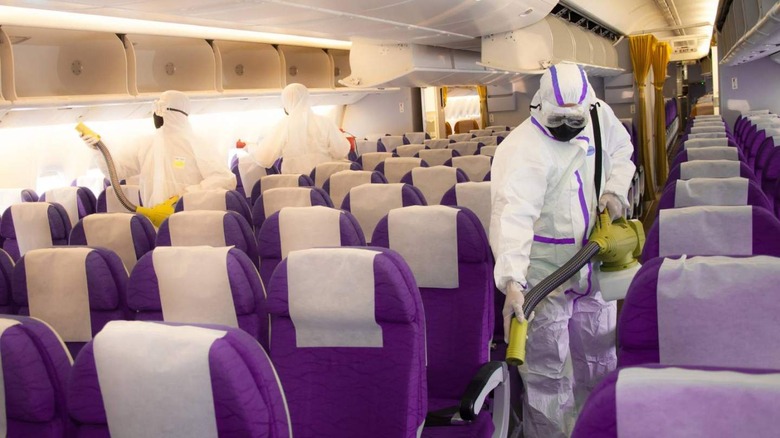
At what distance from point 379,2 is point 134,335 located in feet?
17.1

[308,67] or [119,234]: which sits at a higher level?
[308,67]

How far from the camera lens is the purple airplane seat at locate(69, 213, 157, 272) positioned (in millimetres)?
4543

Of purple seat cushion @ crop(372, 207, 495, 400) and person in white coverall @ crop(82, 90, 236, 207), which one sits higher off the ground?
person in white coverall @ crop(82, 90, 236, 207)

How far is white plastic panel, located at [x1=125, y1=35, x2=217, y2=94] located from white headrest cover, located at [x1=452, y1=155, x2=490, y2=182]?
13.7 feet

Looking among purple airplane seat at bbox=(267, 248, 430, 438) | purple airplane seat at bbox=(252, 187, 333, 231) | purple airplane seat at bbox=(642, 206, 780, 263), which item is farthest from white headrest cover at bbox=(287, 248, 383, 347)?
purple airplane seat at bbox=(252, 187, 333, 231)

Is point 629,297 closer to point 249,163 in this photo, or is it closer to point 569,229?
point 569,229

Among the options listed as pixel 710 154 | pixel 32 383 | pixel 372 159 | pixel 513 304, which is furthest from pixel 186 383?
pixel 372 159

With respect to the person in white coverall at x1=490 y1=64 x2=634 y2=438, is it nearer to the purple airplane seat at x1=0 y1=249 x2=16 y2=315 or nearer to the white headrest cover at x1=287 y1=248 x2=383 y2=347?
the white headrest cover at x1=287 y1=248 x2=383 y2=347

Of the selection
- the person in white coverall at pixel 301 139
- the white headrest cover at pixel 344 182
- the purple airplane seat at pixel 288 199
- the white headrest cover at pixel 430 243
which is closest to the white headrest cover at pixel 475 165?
the white headrest cover at pixel 344 182

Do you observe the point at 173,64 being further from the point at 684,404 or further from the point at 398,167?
the point at 684,404

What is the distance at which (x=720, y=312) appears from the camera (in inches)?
79.7

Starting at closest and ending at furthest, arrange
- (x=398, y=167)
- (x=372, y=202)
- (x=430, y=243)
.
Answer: (x=430, y=243)
(x=372, y=202)
(x=398, y=167)

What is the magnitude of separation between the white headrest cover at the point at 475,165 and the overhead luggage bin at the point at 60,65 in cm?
399

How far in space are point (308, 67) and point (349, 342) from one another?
11.9 meters
